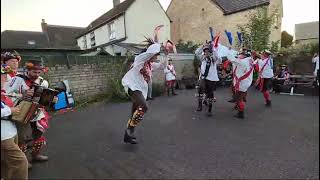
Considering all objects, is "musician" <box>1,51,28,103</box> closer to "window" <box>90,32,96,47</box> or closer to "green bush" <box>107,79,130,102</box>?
"green bush" <box>107,79,130,102</box>

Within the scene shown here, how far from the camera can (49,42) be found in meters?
25.9

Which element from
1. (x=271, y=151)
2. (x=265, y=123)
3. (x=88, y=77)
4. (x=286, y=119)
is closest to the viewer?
(x=271, y=151)

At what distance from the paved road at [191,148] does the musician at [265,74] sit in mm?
357

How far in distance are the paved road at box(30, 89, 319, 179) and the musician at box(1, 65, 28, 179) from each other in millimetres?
785

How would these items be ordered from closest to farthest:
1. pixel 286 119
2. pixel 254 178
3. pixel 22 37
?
pixel 254 178 < pixel 286 119 < pixel 22 37

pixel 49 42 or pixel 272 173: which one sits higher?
pixel 49 42

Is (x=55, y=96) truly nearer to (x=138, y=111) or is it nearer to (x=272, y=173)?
(x=138, y=111)

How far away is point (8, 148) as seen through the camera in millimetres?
2357

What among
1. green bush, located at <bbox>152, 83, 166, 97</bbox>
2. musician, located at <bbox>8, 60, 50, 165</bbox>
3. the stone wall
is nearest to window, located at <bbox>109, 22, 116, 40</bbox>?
the stone wall

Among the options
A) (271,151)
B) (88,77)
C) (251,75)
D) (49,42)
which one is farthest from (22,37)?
(271,151)

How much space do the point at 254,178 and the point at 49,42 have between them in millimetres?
25917

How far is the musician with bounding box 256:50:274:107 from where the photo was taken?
525cm

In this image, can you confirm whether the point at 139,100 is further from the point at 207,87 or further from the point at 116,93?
the point at 116,93

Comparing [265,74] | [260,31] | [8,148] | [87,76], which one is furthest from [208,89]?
[87,76]
